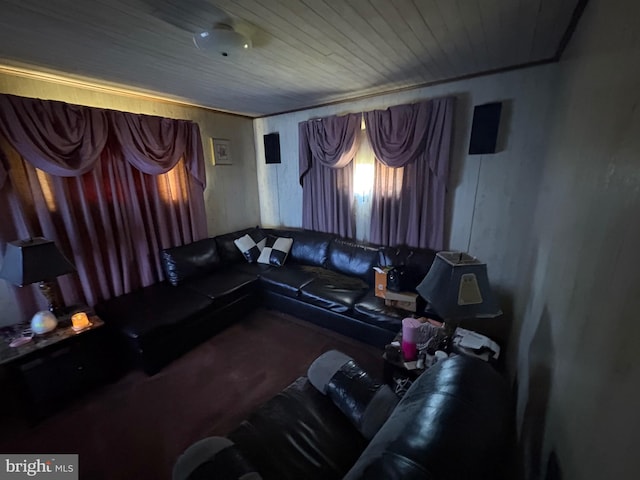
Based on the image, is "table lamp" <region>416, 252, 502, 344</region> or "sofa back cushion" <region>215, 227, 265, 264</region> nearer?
"table lamp" <region>416, 252, 502, 344</region>

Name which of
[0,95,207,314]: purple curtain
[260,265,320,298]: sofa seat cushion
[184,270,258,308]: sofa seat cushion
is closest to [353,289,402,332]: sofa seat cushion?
[260,265,320,298]: sofa seat cushion

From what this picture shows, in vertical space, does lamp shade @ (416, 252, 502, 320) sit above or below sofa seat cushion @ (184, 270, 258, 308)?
above

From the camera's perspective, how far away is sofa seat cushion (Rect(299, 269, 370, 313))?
252 centimetres

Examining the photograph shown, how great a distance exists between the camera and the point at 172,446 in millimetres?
1604

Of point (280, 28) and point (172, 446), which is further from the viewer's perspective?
point (172, 446)

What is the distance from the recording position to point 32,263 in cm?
177

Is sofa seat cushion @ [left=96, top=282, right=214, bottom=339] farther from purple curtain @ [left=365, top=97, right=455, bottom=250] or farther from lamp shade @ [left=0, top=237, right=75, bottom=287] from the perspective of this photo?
purple curtain @ [left=365, top=97, right=455, bottom=250]

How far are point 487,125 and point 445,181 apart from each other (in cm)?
55

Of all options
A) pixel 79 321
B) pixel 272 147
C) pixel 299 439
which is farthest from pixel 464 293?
pixel 272 147

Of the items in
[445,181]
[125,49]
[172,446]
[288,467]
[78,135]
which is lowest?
[172,446]

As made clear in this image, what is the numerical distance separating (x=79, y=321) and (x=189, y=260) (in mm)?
1103

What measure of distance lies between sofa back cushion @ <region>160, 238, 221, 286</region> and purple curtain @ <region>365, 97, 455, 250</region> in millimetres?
1998

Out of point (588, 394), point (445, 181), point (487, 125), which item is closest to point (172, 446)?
point (588, 394)

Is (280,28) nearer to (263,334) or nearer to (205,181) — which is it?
(205,181)
